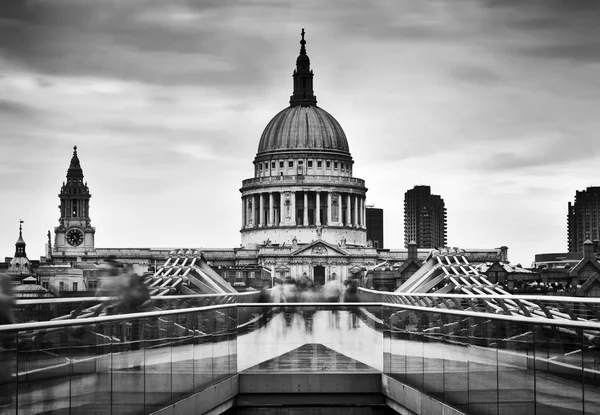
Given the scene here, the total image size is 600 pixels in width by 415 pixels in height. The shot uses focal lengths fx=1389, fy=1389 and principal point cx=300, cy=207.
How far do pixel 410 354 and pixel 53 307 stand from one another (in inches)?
212

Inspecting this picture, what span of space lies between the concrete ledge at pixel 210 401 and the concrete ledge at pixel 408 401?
2435 mm

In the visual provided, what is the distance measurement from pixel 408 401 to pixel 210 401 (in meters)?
2.87

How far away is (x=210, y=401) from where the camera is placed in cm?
2000

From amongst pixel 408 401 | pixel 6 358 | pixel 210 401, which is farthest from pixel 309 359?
pixel 6 358

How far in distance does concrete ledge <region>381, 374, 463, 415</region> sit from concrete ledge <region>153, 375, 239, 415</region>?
7.99 ft

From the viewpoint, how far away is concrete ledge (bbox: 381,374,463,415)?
18250 mm

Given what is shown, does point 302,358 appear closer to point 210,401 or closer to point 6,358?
point 210,401

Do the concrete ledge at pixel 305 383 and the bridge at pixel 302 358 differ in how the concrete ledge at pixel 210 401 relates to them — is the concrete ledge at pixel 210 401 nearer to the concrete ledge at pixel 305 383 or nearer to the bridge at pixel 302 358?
the bridge at pixel 302 358

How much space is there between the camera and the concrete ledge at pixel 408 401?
18250 mm

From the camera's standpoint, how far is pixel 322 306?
75.6 feet

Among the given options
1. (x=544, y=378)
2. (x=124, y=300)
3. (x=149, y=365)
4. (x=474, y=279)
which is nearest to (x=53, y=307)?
(x=124, y=300)

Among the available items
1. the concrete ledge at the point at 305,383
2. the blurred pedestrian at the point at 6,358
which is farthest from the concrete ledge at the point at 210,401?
the blurred pedestrian at the point at 6,358

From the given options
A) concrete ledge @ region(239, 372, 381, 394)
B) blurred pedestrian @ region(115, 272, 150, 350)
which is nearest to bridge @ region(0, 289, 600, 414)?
concrete ledge @ region(239, 372, 381, 394)

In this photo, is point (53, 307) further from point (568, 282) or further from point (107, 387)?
point (568, 282)
